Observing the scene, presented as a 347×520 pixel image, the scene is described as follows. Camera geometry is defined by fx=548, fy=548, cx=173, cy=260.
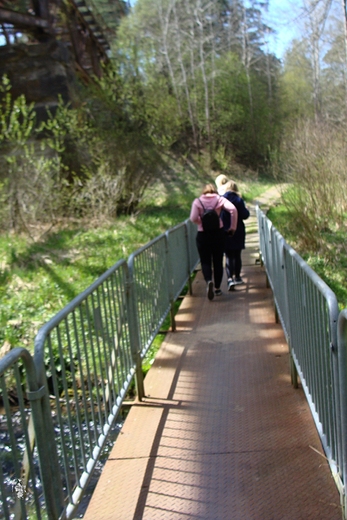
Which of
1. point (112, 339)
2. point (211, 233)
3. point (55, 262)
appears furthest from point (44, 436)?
point (55, 262)

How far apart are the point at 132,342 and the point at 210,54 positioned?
31.7 metres

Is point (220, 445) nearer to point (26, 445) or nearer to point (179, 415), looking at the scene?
point (179, 415)

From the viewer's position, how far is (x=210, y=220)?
7.43 metres

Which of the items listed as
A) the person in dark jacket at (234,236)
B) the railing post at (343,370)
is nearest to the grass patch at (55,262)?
the person in dark jacket at (234,236)

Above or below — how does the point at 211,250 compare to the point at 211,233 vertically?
below

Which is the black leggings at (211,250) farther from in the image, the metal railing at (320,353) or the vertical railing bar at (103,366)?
the vertical railing bar at (103,366)

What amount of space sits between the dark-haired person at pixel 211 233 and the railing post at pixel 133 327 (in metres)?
3.01

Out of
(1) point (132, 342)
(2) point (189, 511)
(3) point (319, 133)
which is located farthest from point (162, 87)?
(2) point (189, 511)

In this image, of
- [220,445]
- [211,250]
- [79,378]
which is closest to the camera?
[220,445]

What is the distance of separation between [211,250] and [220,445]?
4311mm

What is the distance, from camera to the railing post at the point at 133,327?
448 cm

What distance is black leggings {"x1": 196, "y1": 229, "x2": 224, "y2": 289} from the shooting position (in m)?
7.66

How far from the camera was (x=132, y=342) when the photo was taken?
455cm

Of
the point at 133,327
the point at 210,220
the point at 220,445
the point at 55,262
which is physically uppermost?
the point at 210,220
